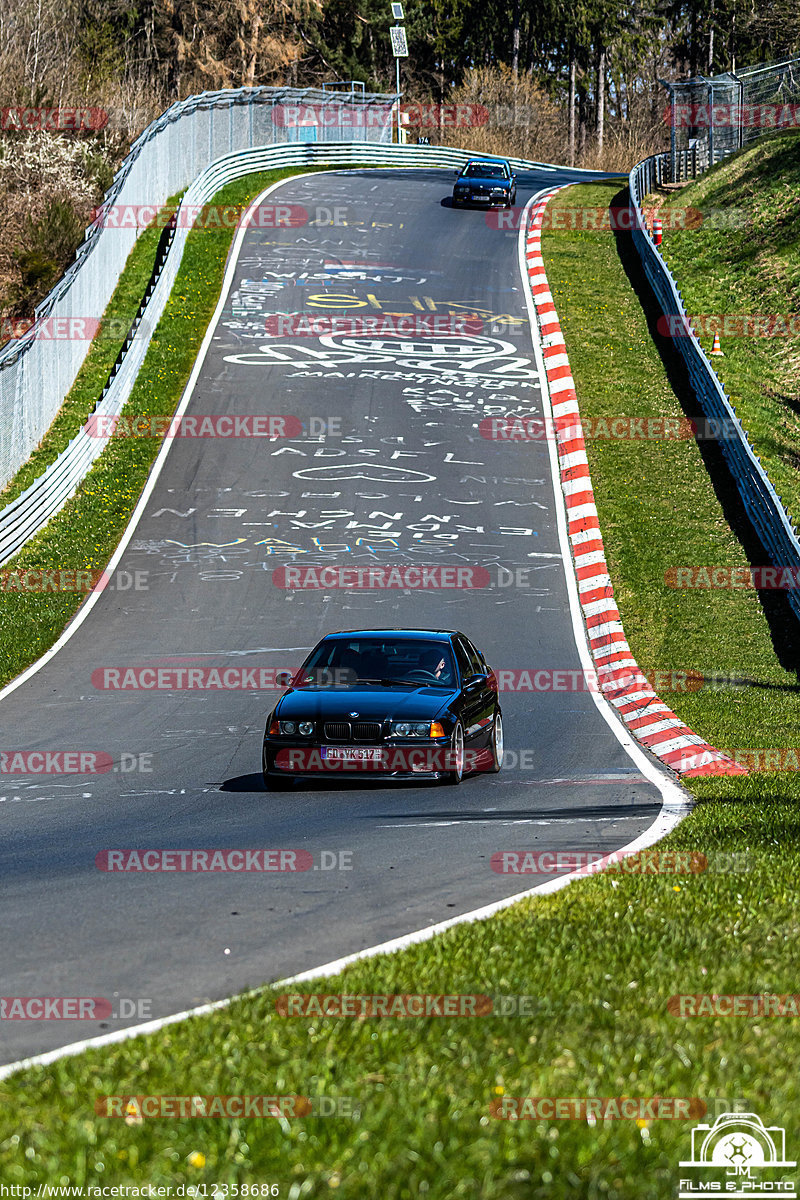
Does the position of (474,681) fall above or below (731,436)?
below

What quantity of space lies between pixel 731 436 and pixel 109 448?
13.2m

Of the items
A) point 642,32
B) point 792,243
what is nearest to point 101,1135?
point 792,243

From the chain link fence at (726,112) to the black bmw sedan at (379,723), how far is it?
1565 inches

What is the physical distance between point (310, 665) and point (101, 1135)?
9716mm

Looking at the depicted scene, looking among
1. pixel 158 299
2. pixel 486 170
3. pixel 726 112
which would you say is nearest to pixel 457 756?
pixel 158 299

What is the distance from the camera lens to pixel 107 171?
48.1m

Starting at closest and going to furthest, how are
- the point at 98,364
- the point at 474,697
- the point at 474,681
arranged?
the point at 474,697 → the point at 474,681 → the point at 98,364

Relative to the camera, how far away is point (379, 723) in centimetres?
1255

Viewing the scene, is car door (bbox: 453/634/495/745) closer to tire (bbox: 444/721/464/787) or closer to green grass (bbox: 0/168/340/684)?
tire (bbox: 444/721/464/787)

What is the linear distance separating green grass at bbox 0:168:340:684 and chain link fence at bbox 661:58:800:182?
56.2ft

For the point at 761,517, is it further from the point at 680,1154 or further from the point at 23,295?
the point at 23,295

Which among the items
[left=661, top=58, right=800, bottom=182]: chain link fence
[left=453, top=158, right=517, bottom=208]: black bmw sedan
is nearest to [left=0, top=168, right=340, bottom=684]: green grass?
[left=453, top=158, right=517, bottom=208]: black bmw sedan

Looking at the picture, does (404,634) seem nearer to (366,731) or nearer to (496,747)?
(496,747)

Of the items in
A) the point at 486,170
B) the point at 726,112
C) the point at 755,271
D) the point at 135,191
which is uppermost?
the point at 726,112
